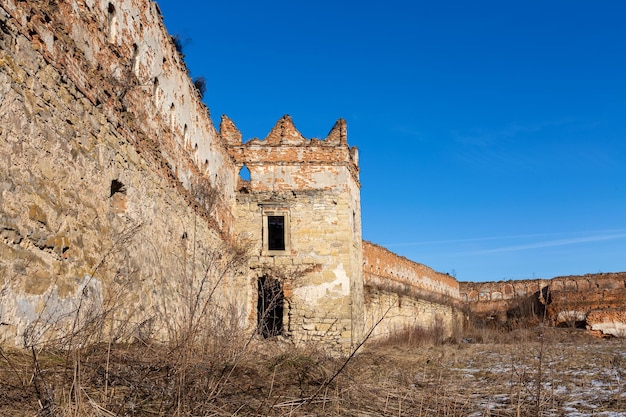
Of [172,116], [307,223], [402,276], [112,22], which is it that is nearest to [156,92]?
[172,116]

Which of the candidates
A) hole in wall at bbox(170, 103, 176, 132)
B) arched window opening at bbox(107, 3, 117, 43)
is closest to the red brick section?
hole in wall at bbox(170, 103, 176, 132)

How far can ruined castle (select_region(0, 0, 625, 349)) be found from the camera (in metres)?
4.46

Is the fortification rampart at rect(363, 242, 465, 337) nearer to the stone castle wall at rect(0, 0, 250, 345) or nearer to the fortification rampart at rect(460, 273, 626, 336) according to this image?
the fortification rampart at rect(460, 273, 626, 336)

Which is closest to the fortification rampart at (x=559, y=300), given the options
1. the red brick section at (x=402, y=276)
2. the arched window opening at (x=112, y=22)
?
the red brick section at (x=402, y=276)

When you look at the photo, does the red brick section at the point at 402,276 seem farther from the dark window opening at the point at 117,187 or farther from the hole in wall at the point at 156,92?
the dark window opening at the point at 117,187

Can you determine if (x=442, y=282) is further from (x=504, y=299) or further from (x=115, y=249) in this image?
(x=115, y=249)

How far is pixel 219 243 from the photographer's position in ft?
39.0

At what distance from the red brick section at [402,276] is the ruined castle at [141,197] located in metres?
5.28

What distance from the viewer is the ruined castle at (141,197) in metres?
4.46

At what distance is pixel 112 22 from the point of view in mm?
7004

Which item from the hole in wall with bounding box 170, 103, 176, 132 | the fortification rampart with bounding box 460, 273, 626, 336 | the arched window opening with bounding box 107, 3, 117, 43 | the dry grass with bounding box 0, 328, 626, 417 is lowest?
the dry grass with bounding box 0, 328, 626, 417

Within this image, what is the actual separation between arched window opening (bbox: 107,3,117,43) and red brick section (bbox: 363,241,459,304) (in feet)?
42.5

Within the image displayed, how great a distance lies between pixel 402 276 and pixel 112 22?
21.8m

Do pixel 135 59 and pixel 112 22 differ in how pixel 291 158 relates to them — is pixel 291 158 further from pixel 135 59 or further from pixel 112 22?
pixel 112 22
